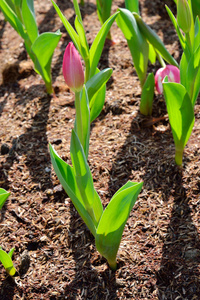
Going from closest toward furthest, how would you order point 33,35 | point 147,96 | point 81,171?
point 81,171, point 147,96, point 33,35

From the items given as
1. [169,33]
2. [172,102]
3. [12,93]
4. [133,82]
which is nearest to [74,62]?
[172,102]

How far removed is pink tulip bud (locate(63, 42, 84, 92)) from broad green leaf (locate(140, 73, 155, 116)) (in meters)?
0.85

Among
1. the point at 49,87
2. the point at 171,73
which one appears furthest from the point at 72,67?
the point at 49,87

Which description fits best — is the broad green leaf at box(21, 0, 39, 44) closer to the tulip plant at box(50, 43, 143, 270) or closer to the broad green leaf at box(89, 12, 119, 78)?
the broad green leaf at box(89, 12, 119, 78)

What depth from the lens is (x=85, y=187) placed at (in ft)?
4.07

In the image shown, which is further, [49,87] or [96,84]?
[49,87]

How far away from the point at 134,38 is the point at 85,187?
97 cm

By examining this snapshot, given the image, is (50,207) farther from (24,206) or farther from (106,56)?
(106,56)

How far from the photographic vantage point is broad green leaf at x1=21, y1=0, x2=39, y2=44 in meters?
2.03

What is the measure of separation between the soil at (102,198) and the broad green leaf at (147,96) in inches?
1.8

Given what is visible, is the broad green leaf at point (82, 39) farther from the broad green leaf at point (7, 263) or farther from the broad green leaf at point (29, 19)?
the broad green leaf at point (7, 263)

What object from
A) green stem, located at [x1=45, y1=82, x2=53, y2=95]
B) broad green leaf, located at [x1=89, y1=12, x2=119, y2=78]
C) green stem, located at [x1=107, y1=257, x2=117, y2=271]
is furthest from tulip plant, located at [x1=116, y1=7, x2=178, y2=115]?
green stem, located at [x1=107, y1=257, x2=117, y2=271]

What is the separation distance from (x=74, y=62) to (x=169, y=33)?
1855mm

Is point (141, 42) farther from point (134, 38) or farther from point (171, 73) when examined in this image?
point (171, 73)
